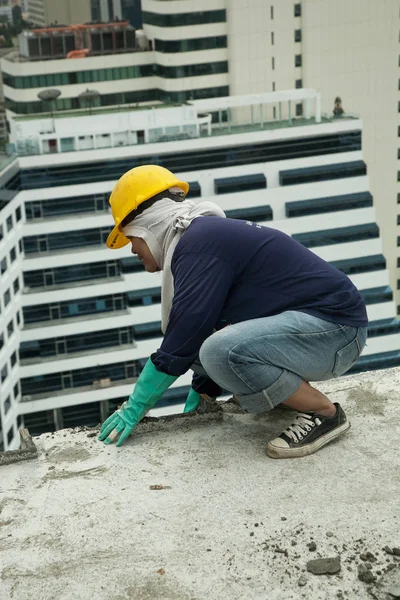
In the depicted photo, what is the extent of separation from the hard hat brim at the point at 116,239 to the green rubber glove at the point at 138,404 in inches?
23.8

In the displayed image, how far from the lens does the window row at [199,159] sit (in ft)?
147

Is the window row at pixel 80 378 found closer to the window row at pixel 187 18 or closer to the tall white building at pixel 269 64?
the tall white building at pixel 269 64

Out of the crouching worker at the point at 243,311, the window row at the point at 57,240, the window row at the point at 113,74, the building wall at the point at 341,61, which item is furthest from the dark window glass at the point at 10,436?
the crouching worker at the point at 243,311

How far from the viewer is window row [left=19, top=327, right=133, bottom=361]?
43.5 meters

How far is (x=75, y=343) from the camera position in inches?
1722

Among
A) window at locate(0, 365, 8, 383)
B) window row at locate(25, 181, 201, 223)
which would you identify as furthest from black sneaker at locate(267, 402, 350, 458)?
window row at locate(25, 181, 201, 223)

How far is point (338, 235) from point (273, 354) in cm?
4472

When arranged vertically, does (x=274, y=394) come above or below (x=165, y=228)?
below

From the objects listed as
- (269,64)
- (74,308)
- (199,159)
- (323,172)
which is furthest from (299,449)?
(269,64)

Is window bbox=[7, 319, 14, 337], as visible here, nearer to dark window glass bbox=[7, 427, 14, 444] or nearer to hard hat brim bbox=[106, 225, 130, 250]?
dark window glass bbox=[7, 427, 14, 444]

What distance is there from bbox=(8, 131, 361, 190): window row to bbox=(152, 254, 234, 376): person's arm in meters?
39.9

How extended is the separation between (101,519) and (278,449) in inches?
33.6

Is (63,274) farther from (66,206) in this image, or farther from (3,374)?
(3,374)

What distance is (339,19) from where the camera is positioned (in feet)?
176
